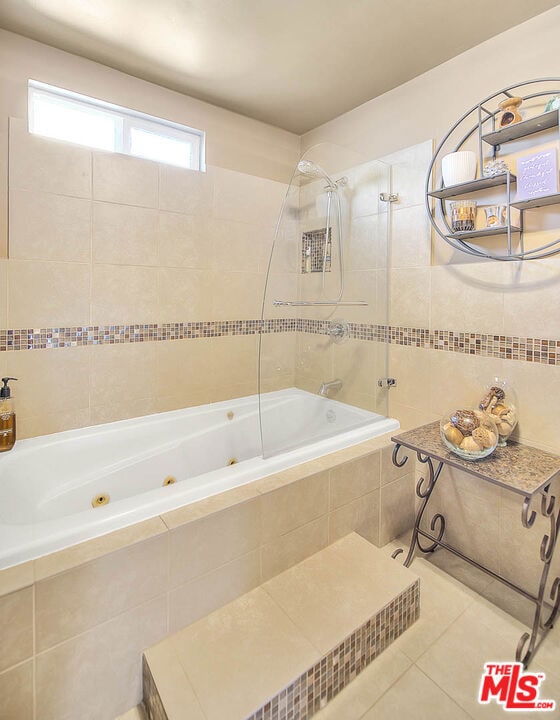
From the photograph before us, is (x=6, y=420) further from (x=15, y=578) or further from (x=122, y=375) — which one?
(x=15, y=578)

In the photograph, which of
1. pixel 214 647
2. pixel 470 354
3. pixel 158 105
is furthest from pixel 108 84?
pixel 214 647

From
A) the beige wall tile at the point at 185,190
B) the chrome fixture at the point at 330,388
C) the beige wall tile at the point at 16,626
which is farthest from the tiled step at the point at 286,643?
the beige wall tile at the point at 185,190

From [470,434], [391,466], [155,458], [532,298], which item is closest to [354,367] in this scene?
[391,466]

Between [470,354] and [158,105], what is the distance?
2211 mm

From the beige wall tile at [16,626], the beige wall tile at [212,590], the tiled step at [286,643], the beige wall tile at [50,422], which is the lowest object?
the tiled step at [286,643]

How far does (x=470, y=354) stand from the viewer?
1842 mm

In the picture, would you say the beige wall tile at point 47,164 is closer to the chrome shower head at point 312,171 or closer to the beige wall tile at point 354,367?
the chrome shower head at point 312,171

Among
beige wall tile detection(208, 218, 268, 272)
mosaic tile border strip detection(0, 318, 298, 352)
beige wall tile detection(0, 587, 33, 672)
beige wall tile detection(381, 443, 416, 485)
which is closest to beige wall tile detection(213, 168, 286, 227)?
beige wall tile detection(208, 218, 268, 272)

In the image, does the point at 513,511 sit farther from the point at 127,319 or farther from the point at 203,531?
the point at 127,319

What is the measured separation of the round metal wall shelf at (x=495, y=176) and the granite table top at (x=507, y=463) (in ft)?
2.72

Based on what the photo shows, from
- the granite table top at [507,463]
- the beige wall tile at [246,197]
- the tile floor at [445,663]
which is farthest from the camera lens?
the beige wall tile at [246,197]

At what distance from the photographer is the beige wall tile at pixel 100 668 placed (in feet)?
3.39

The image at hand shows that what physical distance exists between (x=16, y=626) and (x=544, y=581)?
172 centimetres

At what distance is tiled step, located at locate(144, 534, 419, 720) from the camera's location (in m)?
1.06
